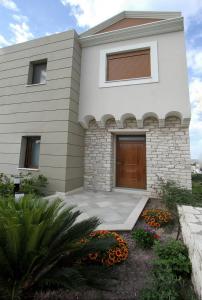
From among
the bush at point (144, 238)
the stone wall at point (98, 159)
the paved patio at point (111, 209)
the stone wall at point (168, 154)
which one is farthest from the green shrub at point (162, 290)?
the stone wall at point (98, 159)

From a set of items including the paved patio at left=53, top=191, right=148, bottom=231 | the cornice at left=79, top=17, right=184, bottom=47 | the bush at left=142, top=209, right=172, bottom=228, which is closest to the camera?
the paved patio at left=53, top=191, right=148, bottom=231

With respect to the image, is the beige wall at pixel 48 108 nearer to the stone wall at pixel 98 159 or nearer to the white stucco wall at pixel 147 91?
the stone wall at pixel 98 159

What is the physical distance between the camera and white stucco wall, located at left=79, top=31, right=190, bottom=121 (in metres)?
5.93

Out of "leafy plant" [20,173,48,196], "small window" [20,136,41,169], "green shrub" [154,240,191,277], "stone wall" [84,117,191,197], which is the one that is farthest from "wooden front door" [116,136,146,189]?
"green shrub" [154,240,191,277]

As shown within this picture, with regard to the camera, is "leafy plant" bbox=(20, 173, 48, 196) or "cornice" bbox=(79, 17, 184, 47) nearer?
"leafy plant" bbox=(20, 173, 48, 196)

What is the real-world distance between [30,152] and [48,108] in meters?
1.98

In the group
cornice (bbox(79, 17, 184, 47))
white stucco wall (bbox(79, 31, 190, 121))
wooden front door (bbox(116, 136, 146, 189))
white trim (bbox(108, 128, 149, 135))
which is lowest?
wooden front door (bbox(116, 136, 146, 189))

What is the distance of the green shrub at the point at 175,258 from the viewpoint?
7.00 feet

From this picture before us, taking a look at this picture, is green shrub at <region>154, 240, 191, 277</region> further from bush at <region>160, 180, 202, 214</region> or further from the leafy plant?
the leafy plant

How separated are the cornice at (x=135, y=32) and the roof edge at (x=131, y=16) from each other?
0.42m

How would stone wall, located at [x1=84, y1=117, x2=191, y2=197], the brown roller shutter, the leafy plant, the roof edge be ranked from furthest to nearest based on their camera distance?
the brown roller shutter < the roof edge < stone wall, located at [x1=84, y1=117, x2=191, y2=197] < the leafy plant

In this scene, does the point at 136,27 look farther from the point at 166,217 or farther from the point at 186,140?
the point at 166,217

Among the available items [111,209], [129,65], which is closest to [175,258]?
[111,209]

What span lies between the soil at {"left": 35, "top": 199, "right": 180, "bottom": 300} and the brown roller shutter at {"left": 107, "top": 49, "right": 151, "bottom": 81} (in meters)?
5.78
